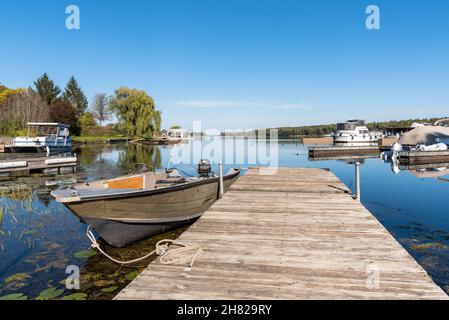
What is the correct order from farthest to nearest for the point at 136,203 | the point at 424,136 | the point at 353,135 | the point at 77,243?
the point at 353,135
the point at 424,136
the point at 77,243
the point at 136,203

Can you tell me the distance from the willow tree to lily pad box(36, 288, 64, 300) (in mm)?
57481

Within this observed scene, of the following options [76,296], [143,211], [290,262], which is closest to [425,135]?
[143,211]

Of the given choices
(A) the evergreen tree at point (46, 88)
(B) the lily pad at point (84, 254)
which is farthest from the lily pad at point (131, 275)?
(A) the evergreen tree at point (46, 88)

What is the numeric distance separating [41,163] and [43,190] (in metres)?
8.55

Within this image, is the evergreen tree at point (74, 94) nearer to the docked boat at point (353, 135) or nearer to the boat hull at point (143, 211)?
the docked boat at point (353, 135)

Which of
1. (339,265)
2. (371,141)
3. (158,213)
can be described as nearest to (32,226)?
(158,213)

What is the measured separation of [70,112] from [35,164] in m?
50.0

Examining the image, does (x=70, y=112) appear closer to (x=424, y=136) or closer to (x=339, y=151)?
(x=339, y=151)

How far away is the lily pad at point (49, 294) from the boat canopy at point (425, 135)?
4757cm

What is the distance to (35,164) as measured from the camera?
843 inches

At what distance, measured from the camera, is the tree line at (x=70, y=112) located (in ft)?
170

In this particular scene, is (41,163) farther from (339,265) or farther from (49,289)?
(339,265)

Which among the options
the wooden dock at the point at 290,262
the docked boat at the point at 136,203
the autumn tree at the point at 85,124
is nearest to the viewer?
the wooden dock at the point at 290,262
